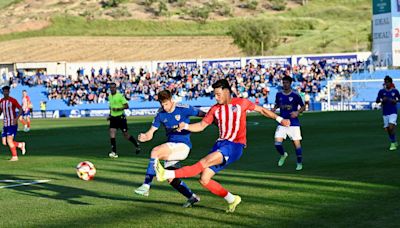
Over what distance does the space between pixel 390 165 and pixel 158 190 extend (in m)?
6.63

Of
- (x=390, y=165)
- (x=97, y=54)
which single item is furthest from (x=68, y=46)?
(x=390, y=165)

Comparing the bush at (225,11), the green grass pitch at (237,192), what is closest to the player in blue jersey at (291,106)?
the green grass pitch at (237,192)

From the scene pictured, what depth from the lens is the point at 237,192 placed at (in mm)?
16094

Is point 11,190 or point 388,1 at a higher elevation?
point 388,1

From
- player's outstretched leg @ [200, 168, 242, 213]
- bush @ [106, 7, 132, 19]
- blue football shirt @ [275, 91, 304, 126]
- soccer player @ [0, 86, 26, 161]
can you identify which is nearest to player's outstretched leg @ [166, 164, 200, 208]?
player's outstretched leg @ [200, 168, 242, 213]

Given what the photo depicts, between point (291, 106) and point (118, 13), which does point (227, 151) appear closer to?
point (291, 106)

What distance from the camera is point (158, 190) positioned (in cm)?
1680

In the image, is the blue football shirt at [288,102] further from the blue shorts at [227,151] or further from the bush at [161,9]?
the bush at [161,9]

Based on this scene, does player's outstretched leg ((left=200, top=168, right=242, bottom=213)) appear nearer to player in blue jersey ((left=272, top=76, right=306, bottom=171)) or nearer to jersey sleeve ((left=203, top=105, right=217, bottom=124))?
jersey sleeve ((left=203, top=105, right=217, bottom=124))

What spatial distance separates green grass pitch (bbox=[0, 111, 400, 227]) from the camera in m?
12.7

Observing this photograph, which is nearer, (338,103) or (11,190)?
(11,190)

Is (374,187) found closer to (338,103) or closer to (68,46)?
(338,103)

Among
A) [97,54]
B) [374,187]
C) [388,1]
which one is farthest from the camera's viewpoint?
[97,54]

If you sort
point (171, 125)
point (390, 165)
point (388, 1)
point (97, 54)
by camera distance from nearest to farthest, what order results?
point (171, 125) → point (390, 165) → point (388, 1) → point (97, 54)
